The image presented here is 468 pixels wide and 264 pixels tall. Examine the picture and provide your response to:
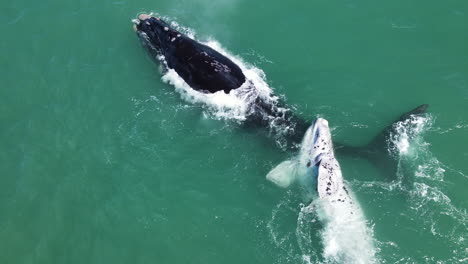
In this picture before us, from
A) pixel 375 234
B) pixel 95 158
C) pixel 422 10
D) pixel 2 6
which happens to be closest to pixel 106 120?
pixel 95 158

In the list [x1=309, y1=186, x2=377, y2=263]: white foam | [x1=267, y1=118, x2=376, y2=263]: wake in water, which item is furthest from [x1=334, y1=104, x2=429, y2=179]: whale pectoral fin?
[x1=309, y1=186, x2=377, y2=263]: white foam

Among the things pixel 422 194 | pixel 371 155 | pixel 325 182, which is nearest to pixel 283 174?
pixel 325 182

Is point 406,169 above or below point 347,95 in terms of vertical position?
below

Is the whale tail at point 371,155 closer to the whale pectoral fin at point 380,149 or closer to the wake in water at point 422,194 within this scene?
the whale pectoral fin at point 380,149

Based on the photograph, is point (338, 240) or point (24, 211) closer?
point (338, 240)

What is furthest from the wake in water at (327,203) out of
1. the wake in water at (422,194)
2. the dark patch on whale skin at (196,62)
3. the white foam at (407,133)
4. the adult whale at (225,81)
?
the dark patch on whale skin at (196,62)

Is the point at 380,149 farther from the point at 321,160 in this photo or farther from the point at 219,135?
the point at 219,135

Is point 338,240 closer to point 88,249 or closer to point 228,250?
point 228,250
